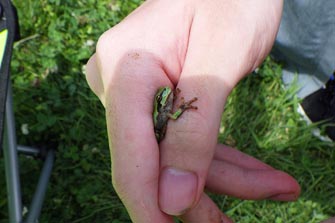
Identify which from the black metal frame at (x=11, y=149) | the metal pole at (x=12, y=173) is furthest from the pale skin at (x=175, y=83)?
the metal pole at (x=12, y=173)

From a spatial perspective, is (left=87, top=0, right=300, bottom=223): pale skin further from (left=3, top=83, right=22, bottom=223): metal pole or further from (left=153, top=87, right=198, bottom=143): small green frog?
(left=3, top=83, right=22, bottom=223): metal pole

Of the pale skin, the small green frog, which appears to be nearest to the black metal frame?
the pale skin

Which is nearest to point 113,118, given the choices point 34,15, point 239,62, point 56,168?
point 239,62

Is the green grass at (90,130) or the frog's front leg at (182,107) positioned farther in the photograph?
the green grass at (90,130)

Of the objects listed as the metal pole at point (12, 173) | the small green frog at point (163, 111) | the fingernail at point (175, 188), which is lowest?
the metal pole at point (12, 173)

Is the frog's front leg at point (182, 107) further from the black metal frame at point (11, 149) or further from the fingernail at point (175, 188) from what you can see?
the black metal frame at point (11, 149)

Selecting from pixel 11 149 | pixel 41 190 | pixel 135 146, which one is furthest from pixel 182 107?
pixel 41 190
